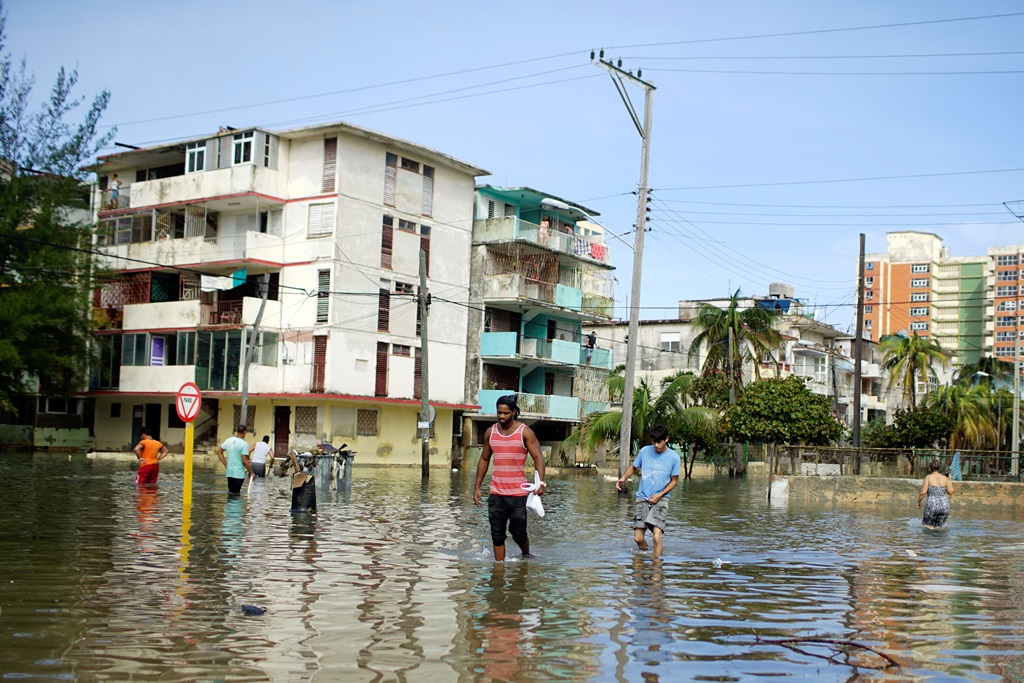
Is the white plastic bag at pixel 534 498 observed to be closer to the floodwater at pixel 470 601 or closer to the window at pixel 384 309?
the floodwater at pixel 470 601

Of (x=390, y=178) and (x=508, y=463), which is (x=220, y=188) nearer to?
(x=390, y=178)

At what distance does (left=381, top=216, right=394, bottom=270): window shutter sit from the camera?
4978cm

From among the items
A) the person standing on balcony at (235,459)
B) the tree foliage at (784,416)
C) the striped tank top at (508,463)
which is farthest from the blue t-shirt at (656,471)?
the tree foliage at (784,416)

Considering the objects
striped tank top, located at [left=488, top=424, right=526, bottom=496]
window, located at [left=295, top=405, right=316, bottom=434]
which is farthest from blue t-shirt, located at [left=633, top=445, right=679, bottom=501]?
window, located at [left=295, top=405, right=316, bottom=434]

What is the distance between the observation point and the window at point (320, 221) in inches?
1876

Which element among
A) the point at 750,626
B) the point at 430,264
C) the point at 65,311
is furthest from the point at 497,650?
the point at 430,264

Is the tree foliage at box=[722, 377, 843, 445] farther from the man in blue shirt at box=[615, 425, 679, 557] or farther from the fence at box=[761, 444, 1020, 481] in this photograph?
the man in blue shirt at box=[615, 425, 679, 557]

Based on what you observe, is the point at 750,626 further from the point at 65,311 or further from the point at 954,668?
the point at 65,311

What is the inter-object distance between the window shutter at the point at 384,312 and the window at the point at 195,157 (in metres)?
10.4

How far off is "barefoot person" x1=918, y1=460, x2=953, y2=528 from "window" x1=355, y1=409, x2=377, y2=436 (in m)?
32.3

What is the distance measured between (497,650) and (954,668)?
308 centimetres

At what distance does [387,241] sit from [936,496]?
3407 centimetres

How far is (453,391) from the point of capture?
177ft

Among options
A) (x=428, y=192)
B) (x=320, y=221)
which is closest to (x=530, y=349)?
(x=428, y=192)
